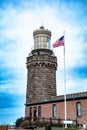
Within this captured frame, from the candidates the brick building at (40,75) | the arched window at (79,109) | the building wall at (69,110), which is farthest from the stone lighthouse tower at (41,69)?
the arched window at (79,109)

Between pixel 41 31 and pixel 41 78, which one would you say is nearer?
pixel 41 78

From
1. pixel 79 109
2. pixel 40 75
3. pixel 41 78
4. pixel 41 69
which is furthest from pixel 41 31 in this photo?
pixel 79 109

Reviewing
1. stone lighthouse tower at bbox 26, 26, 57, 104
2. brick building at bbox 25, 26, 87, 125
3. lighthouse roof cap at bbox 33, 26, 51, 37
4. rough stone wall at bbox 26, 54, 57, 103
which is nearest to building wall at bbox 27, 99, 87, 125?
brick building at bbox 25, 26, 87, 125

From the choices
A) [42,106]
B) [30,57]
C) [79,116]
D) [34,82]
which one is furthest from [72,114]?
[30,57]

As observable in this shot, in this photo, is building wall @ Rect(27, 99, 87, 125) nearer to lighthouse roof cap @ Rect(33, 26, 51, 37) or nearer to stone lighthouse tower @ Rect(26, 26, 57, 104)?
stone lighthouse tower @ Rect(26, 26, 57, 104)

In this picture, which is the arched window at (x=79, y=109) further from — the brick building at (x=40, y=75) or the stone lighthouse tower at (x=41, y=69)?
the stone lighthouse tower at (x=41, y=69)

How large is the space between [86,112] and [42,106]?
361 inches

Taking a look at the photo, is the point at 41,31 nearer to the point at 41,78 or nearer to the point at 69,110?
the point at 41,78

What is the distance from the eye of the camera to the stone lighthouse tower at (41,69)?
50406 millimetres

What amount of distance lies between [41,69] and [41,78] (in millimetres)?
1848

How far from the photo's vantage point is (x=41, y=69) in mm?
51750

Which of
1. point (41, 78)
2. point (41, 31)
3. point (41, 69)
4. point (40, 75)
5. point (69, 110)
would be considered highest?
point (41, 31)

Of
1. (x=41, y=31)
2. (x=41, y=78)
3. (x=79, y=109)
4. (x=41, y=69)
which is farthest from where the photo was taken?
(x=41, y=31)

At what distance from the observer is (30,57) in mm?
53688
